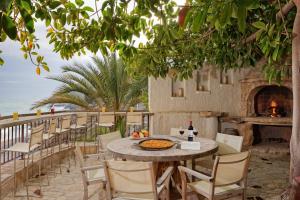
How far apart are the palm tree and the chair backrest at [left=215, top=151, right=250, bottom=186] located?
583 centimetres

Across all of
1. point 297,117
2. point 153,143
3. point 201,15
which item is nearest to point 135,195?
point 153,143

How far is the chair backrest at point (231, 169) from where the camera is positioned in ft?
8.29

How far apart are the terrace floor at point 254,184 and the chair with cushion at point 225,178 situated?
1.08 meters

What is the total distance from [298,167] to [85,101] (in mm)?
6961

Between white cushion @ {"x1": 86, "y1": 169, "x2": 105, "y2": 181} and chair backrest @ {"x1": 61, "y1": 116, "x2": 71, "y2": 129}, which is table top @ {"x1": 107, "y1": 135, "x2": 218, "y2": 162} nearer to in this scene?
white cushion @ {"x1": 86, "y1": 169, "x2": 105, "y2": 181}

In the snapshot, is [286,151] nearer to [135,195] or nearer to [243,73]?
[243,73]

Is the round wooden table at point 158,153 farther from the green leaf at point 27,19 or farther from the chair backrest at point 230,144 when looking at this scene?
the green leaf at point 27,19

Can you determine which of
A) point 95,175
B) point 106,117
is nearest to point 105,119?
point 106,117

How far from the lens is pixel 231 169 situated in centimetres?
262

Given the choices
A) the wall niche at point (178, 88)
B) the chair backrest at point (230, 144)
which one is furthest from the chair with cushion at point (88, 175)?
the wall niche at point (178, 88)

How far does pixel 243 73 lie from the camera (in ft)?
23.0

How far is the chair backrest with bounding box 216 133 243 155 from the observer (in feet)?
11.8

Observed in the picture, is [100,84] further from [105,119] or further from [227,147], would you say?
[227,147]

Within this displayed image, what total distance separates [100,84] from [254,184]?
212 inches
